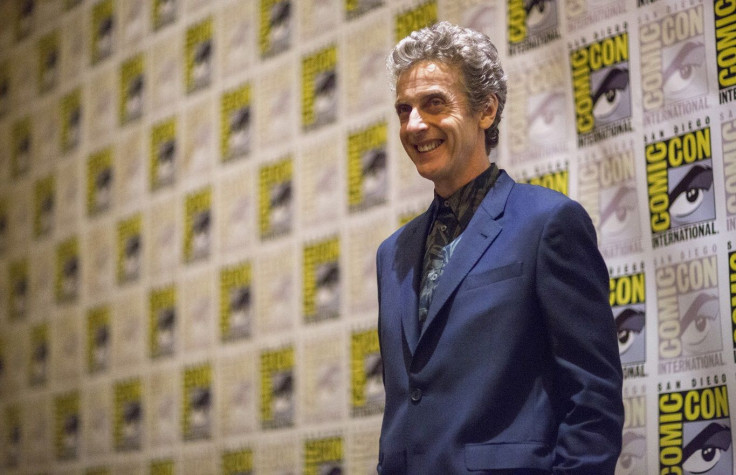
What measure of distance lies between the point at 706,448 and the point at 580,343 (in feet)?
2.54

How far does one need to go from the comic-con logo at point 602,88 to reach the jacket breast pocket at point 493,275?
96cm

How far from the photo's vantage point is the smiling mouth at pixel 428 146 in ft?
6.73

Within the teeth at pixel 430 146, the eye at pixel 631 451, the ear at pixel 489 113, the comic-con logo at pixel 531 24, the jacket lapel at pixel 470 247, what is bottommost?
the eye at pixel 631 451

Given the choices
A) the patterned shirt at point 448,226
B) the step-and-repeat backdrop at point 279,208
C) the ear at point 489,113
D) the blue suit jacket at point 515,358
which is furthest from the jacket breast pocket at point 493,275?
the step-and-repeat backdrop at point 279,208

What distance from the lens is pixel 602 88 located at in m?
2.77

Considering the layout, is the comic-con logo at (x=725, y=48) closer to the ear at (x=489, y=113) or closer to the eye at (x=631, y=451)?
the ear at (x=489, y=113)

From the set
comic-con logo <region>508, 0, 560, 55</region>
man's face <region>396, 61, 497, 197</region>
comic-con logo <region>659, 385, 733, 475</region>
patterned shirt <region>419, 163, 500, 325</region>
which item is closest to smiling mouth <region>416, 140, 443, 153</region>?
man's face <region>396, 61, 497, 197</region>

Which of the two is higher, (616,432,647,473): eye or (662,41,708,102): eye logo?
(662,41,708,102): eye logo

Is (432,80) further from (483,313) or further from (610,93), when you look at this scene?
(610,93)

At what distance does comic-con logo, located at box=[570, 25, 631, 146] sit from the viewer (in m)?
2.72

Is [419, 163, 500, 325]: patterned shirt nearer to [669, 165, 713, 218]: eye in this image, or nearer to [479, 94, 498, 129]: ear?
[479, 94, 498, 129]: ear

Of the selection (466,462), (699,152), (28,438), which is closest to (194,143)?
(28,438)

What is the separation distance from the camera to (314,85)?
3.86 m

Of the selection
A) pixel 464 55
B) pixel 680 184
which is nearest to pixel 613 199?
pixel 680 184
